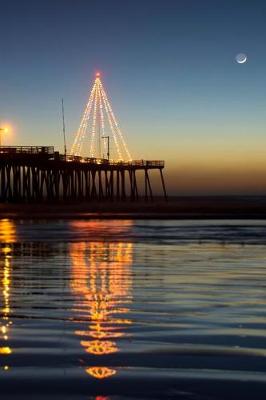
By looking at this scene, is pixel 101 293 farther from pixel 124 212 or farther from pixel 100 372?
pixel 124 212

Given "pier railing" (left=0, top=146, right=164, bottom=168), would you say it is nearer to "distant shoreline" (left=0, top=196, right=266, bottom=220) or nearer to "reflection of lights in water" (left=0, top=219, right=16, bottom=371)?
"distant shoreline" (left=0, top=196, right=266, bottom=220)

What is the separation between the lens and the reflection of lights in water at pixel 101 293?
7312 millimetres

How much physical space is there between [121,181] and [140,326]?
92.4 metres

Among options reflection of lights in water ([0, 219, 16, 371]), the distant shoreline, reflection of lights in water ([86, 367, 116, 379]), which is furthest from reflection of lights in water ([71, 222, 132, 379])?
the distant shoreline

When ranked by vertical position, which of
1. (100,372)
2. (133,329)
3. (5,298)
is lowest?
(100,372)

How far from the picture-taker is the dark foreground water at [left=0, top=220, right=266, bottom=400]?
5727mm

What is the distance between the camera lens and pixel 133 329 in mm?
8203

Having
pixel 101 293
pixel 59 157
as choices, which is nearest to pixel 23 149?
pixel 59 157

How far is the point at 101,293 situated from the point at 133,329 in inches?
137

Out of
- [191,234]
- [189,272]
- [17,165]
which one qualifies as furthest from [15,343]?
[17,165]

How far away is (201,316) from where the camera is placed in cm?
916

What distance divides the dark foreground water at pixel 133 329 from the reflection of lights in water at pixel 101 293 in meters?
0.01

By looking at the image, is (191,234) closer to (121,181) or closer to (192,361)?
(192,361)

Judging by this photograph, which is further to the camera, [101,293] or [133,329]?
[101,293]
